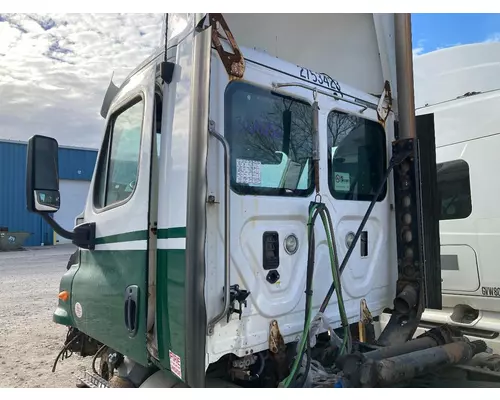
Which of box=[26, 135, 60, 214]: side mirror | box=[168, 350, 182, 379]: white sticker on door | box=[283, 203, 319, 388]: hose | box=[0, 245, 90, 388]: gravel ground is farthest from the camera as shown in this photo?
box=[0, 245, 90, 388]: gravel ground

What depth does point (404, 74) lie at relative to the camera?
2.99 m

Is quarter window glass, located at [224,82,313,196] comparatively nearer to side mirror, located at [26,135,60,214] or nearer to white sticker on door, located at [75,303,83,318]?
side mirror, located at [26,135,60,214]

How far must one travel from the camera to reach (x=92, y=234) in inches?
111

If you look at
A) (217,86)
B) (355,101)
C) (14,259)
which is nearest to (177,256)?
(217,86)

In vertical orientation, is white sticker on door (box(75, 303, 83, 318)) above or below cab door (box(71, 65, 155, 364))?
below

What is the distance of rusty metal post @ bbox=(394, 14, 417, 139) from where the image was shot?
9.70ft

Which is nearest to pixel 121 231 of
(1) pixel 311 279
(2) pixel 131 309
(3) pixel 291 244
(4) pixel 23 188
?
(2) pixel 131 309

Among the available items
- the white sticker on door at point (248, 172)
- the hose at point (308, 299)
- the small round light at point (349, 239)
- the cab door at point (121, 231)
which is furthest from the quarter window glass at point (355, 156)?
the cab door at point (121, 231)

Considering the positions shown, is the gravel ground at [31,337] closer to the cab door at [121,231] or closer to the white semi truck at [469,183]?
the cab door at [121,231]

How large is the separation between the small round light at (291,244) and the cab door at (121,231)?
0.77 m

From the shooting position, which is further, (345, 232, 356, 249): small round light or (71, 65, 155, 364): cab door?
(345, 232, 356, 249): small round light

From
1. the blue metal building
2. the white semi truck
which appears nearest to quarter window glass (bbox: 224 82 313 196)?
the white semi truck

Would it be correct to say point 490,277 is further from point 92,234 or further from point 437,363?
point 92,234

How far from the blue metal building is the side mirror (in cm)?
1978
